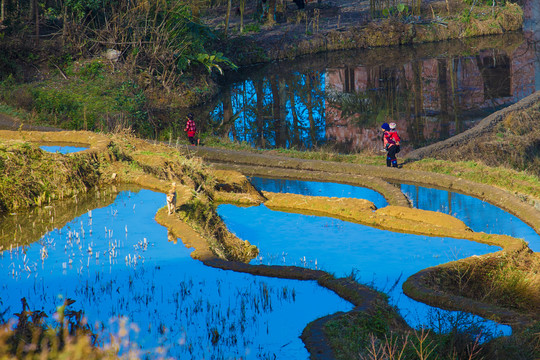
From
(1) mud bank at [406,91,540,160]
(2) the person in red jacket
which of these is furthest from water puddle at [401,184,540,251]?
(1) mud bank at [406,91,540,160]

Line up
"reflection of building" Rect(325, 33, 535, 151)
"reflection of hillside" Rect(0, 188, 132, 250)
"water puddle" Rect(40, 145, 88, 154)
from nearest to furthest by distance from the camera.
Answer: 1. "reflection of hillside" Rect(0, 188, 132, 250)
2. "water puddle" Rect(40, 145, 88, 154)
3. "reflection of building" Rect(325, 33, 535, 151)

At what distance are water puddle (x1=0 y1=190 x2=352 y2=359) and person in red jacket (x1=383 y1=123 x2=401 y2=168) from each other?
6.69 meters

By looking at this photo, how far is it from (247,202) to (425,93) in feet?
57.1

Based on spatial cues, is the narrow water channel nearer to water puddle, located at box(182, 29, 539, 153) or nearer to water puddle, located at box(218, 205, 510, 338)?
water puddle, located at box(182, 29, 539, 153)

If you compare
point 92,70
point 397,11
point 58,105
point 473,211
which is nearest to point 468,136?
point 473,211

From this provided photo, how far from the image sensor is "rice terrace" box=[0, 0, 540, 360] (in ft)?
24.0

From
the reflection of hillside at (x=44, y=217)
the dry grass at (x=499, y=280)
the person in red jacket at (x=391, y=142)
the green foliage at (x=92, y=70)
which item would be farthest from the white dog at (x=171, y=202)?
the green foliage at (x=92, y=70)

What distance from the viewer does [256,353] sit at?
678cm

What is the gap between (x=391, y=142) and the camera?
1599 centimetres

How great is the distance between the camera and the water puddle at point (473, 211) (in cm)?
1237

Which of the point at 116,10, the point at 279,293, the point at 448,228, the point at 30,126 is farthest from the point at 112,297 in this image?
the point at 116,10

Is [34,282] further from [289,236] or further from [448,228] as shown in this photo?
[448,228]

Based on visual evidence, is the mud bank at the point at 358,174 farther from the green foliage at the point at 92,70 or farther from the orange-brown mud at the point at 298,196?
the green foliage at the point at 92,70

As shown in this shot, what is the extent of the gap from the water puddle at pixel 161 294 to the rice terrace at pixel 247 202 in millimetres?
36
